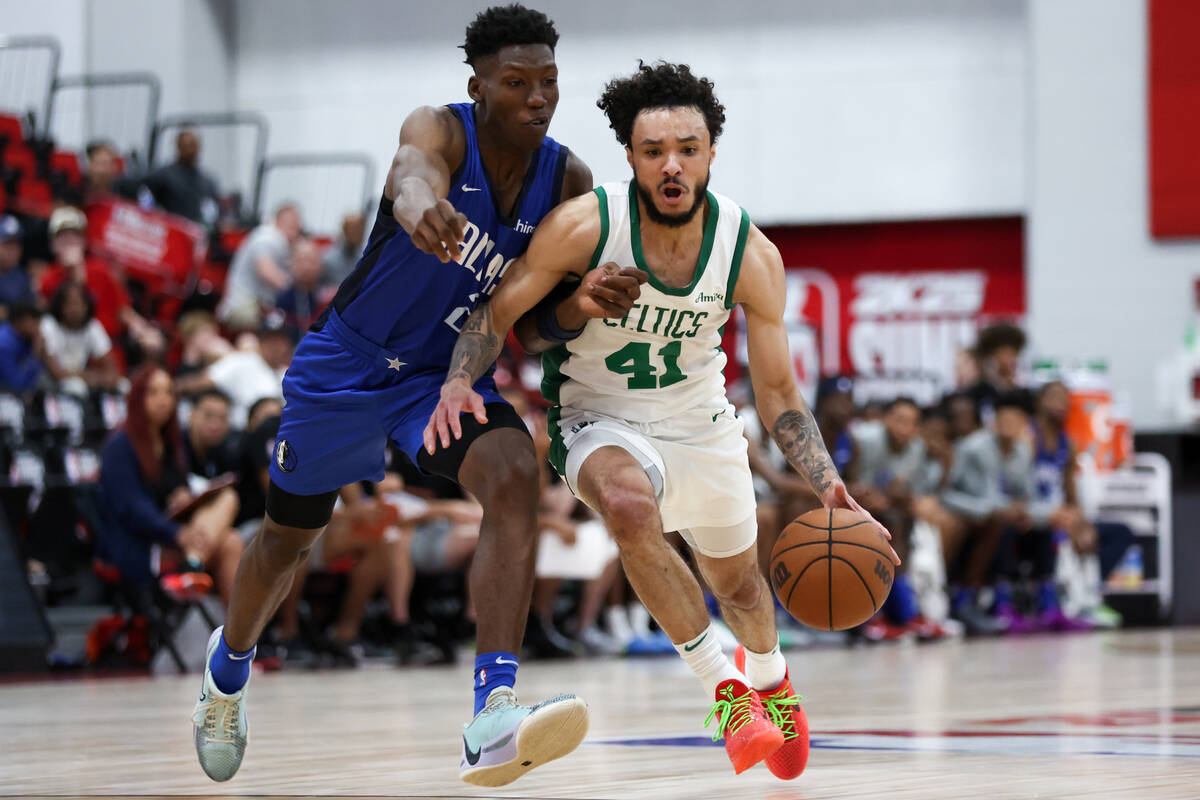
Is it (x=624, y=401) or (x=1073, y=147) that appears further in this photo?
(x=1073, y=147)

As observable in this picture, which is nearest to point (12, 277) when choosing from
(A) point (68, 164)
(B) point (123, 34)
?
(A) point (68, 164)

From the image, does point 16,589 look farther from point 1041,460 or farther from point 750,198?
point 750,198

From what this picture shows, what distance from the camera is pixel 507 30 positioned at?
3.98m

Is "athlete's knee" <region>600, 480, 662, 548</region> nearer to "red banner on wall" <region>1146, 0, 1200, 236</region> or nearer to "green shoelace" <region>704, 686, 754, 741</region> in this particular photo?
"green shoelace" <region>704, 686, 754, 741</region>

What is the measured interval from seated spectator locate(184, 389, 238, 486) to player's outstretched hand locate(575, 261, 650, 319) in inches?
208

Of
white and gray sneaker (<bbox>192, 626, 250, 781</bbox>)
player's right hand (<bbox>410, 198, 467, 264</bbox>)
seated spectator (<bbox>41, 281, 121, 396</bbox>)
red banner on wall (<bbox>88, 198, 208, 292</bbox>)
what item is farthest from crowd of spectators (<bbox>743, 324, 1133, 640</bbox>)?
player's right hand (<bbox>410, 198, 467, 264</bbox>)

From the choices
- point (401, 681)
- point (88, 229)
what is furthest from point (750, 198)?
point (401, 681)

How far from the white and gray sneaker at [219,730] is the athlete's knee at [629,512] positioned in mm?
1075

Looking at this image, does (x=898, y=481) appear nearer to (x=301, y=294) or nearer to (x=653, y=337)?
(x=301, y=294)

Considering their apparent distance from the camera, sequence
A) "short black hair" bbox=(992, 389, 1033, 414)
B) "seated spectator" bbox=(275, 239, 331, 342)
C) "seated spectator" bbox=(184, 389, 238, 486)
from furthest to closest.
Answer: "short black hair" bbox=(992, 389, 1033, 414)
"seated spectator" bbox=(275, 239, 331, 342)
"seated spectator" bbox=(184, 389, 238, 486)

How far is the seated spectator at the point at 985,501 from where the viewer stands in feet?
39.3

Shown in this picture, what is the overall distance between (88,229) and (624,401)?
31.0 feet

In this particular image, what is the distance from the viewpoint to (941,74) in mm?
18016

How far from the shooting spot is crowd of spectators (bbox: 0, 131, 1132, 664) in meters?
8.48
